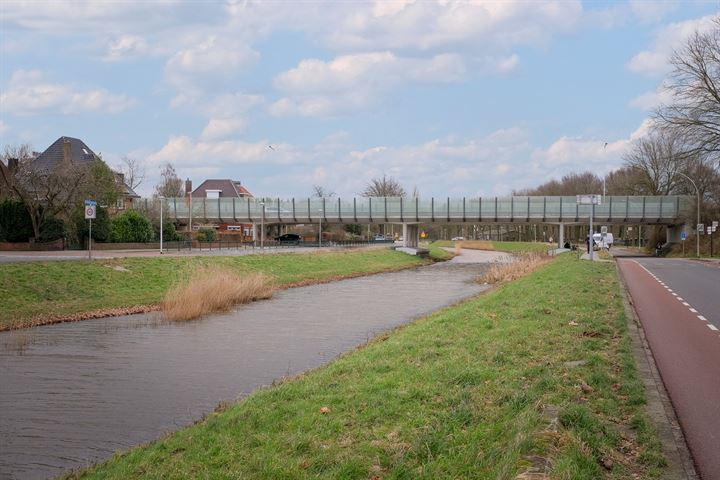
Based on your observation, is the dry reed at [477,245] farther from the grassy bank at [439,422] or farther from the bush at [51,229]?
the grassy bank at [439,422]

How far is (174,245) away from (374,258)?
18043mm

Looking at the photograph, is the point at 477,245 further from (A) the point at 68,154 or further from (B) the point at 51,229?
(B) the point at 51,229

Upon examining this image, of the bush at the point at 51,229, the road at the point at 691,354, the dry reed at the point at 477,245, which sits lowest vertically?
the dry reed at the point at 477,245

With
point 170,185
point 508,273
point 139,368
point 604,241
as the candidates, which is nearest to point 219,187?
point 170,185

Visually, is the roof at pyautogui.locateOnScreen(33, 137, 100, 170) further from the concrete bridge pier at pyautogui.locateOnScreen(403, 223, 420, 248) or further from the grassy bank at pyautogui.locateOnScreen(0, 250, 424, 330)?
the grassy bank at pyautogui.locateOnScreen(0, 250, 424, 330)

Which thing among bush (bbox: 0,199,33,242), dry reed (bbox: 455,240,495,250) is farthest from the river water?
dry reed (bbox: 455,240,495,250)

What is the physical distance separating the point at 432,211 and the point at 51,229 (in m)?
43.1

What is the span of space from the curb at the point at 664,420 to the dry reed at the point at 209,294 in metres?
14.8

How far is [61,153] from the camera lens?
73.6 meters

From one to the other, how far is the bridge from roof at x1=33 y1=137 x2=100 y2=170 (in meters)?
10.3

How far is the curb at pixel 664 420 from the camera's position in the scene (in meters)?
5.59

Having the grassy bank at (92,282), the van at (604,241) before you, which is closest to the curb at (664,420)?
the grassy bank at (92,282)

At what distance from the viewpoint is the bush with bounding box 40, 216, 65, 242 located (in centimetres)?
5222

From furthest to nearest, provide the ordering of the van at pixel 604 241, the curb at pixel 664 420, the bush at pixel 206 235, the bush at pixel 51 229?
the van at pixel 604 241
the bush at pixel 206 235
the bush at pixel 51 229
the curb at pixel 664 420
